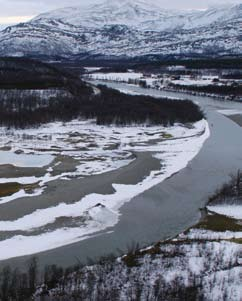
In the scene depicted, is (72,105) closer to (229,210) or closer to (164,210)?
(164,210)

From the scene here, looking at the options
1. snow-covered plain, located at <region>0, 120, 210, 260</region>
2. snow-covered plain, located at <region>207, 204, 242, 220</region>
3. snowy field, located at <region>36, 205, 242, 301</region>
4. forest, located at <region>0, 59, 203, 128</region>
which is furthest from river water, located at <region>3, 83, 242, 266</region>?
forest, located at <region>0, 59, 203, 128</region>

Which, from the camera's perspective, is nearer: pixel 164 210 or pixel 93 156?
pixel 164 210

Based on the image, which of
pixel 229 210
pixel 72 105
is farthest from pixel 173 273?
pixel 72 105

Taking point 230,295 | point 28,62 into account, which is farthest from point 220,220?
point 28,62

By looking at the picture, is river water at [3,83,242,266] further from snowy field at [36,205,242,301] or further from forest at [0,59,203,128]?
forest at [0,59,203,128]

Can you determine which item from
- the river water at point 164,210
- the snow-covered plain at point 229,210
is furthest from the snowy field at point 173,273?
the snow-covered plain at point 229,210

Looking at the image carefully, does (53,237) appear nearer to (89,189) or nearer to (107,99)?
(89,189)
